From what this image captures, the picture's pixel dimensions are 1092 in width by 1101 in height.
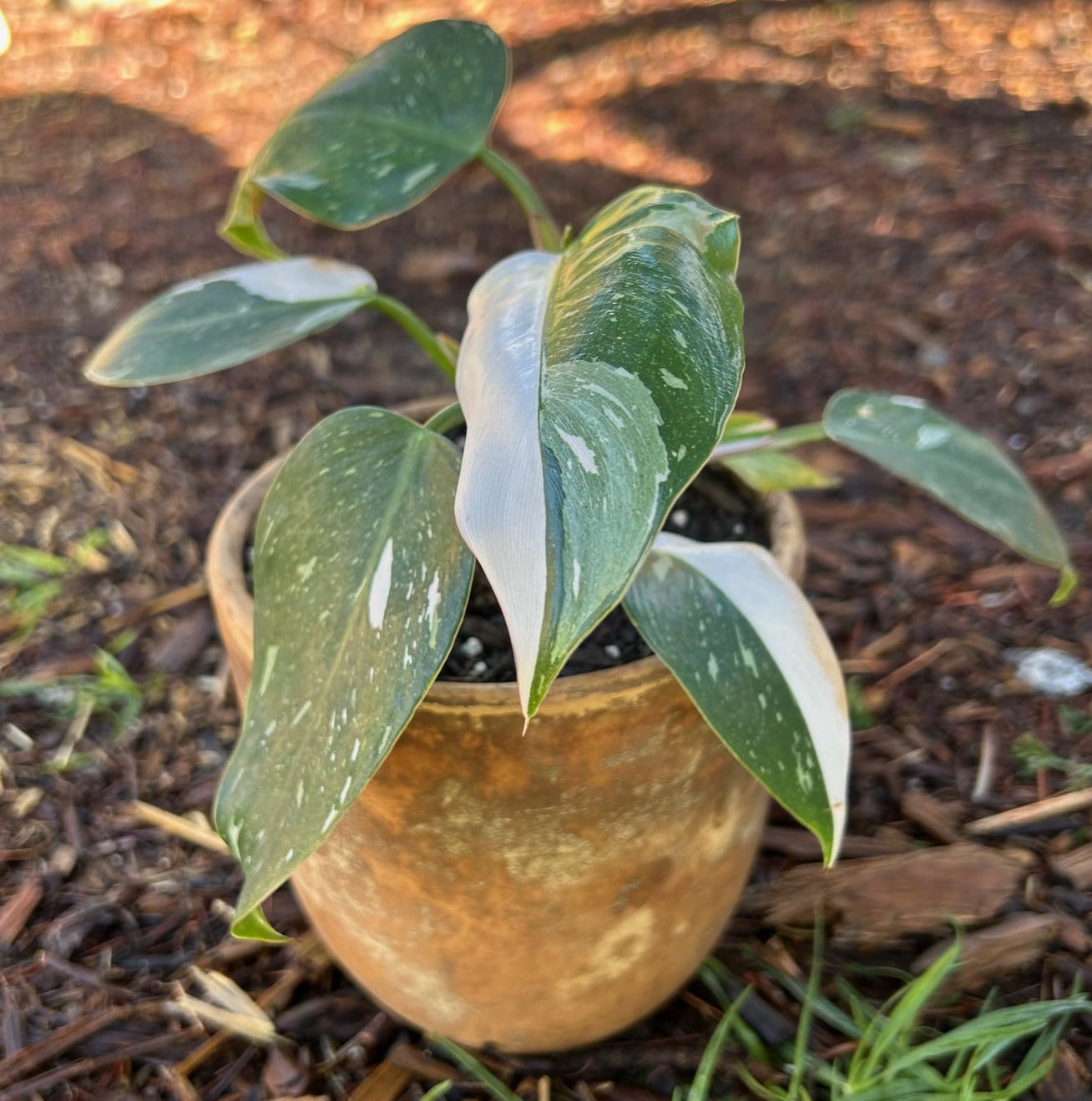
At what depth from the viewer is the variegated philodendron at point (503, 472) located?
45cm

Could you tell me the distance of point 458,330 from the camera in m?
1.87

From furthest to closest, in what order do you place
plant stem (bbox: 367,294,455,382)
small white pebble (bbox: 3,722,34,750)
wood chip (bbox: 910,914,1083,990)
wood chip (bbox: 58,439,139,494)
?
wood chip (bbox: 58,439,139,494)
small white pebble (bbox: 3,722,34,750)
wood chip (bbox: 910,914,1083,990)
plant stem (bbox: 367,294,455,382)

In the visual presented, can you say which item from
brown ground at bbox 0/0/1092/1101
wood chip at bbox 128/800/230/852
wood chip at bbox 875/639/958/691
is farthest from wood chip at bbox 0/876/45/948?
wood chip at bbox 875/639/958/691

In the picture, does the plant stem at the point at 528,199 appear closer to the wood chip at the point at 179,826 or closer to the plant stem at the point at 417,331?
the plant stem at the point at 417,331

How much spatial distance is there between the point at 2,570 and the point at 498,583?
121 centimetres

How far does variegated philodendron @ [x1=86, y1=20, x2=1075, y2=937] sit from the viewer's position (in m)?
0.45

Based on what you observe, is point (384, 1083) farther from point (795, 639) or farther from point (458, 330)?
point (458, 330)

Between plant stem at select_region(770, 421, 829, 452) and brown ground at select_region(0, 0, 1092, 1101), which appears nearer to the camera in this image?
plant stem at select_region(770, 421, 829, 452)

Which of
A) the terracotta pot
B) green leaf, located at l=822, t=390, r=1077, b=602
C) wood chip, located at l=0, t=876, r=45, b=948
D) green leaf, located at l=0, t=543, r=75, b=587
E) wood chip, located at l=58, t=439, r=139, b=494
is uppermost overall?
green leaf, located at l=822, t=390, r=1077, b=602

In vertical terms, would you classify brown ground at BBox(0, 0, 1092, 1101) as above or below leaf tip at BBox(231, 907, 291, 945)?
below

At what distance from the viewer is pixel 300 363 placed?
5.87ft

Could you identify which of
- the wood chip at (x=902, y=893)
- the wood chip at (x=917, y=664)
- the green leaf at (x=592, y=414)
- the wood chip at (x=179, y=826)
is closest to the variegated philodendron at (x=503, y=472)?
the green leaf at (x=592, y=414)

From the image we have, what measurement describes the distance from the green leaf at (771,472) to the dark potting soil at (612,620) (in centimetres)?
2

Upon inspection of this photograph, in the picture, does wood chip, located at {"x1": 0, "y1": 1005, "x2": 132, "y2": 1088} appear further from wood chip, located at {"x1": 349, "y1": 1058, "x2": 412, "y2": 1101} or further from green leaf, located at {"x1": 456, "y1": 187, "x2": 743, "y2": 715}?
green leaf, located at {"x1": 456, "y1": 187, "x2": 743, "y2": 715}
